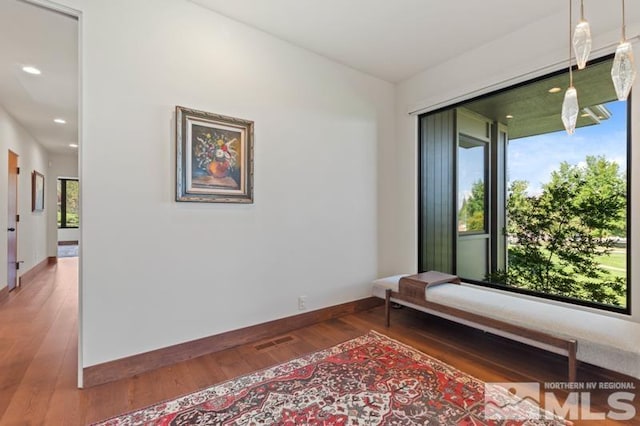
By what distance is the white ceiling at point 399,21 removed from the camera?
8.06 ft

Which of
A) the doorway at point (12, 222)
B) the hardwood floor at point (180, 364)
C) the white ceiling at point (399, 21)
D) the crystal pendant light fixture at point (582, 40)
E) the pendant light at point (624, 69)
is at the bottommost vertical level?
the hardwood floor at point (180, 364)

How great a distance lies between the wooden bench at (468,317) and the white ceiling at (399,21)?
2367mm

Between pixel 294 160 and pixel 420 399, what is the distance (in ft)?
7.49

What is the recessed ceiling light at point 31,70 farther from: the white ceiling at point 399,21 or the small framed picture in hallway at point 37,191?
the small framed picture in hallway at point 37,191

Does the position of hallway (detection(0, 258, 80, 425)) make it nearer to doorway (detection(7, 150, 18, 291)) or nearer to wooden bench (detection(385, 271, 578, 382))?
doorway (detection(7, 150, 18, 291))

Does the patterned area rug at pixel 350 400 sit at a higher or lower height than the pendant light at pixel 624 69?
lower

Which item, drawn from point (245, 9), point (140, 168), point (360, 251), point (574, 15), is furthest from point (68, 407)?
point (574, 15)

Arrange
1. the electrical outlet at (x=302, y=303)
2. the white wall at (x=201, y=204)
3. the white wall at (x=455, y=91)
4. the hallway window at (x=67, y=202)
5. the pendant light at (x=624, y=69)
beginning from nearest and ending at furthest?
the pendant light at (x=624, y=69), the white wall at (x=201, y=204), the white wall at (x=455, y=91), the electrical outlet at (x=302, y=303), the hallway window at (x=67, y=202)

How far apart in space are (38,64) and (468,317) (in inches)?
190

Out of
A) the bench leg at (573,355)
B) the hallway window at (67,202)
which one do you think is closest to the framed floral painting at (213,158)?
the bench leg at (573,355)

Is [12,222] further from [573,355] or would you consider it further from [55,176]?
[573,355]

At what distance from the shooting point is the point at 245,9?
255 cm

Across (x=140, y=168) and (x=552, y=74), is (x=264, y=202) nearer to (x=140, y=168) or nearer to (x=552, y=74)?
(x=140, y=168)

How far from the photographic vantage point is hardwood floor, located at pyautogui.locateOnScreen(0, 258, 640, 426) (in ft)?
6.05
